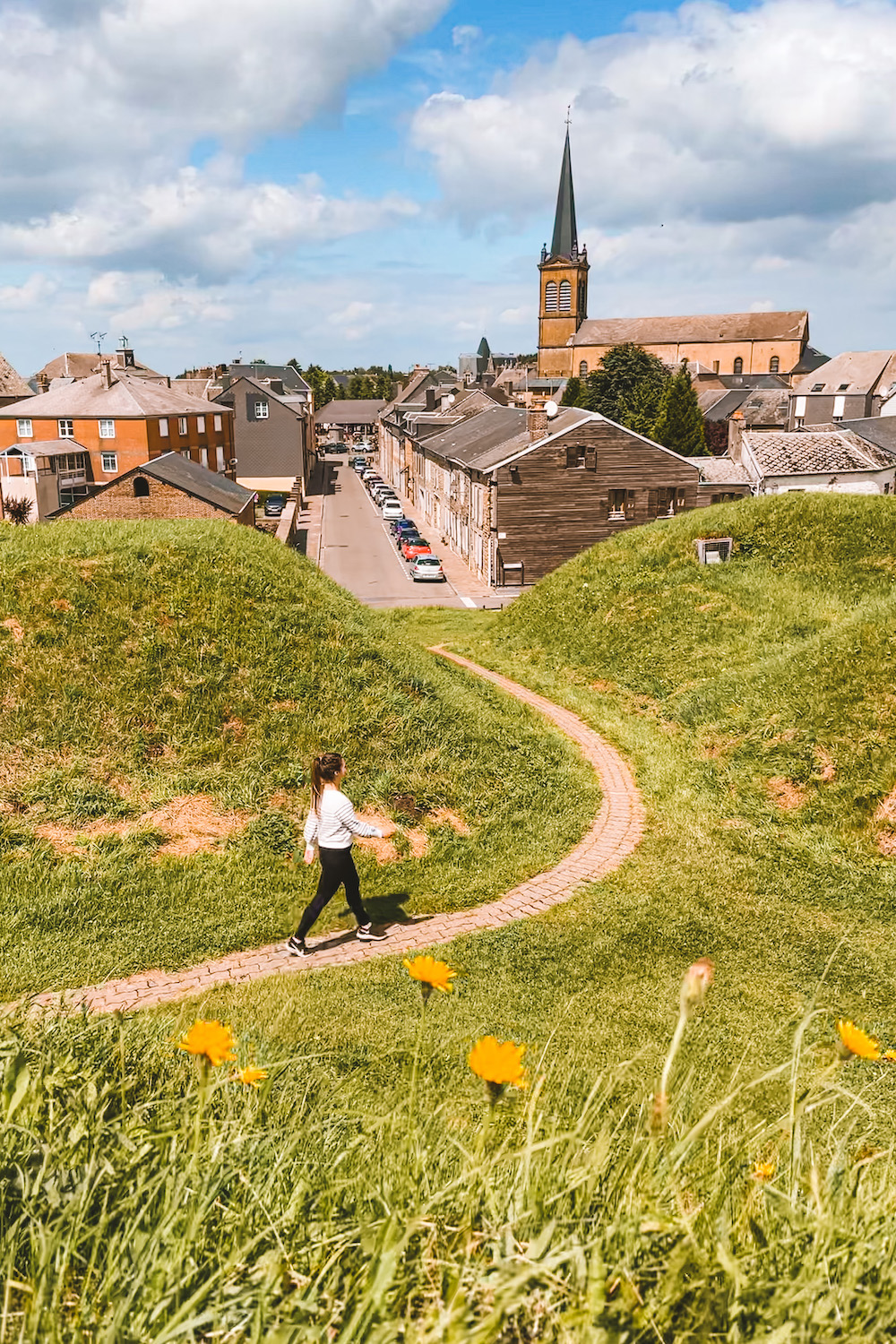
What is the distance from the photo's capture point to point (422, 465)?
64750 millimetres

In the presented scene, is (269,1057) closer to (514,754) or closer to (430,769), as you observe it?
(430,769)

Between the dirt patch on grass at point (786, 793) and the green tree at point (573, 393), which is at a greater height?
the green tree at point (573, 393)

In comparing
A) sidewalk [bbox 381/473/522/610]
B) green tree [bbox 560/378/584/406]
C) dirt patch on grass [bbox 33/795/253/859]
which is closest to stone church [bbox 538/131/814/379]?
green tree [bbox 560/378/584/406]

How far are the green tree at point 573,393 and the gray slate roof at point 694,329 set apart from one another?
3385 cm

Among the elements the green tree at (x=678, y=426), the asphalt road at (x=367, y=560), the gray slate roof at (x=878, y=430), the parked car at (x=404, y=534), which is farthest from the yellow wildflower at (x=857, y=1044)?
the green tree at (x=678, y=426)

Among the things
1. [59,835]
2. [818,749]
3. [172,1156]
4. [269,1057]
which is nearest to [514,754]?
[818,749]

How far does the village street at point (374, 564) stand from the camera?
40.0 m

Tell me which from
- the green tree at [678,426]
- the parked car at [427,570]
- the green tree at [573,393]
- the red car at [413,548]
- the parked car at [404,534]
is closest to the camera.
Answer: the parked car at [427,570]

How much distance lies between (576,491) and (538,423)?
13.0ft

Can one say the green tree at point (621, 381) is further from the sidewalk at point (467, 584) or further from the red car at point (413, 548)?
the red car at point (413, 548)

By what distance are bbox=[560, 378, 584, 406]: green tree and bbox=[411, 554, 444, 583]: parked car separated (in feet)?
122

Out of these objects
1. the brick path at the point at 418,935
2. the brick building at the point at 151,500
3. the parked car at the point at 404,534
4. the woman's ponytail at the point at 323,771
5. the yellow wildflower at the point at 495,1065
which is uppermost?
the brick building at the point at 151,500

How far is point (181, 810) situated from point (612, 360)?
69475mm

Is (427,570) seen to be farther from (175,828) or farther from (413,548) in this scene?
(175,828)
